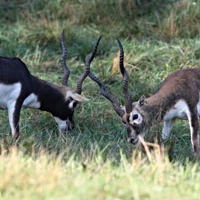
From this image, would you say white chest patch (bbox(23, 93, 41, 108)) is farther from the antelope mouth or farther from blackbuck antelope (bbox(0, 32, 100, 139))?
the antelope mouth

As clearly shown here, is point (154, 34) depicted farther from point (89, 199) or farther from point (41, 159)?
point (89, 199)

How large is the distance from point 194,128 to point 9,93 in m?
2.20

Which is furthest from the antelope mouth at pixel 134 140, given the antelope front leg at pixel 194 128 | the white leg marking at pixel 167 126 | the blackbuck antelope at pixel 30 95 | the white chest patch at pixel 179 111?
the blackbuck antelope at pixel 30 95

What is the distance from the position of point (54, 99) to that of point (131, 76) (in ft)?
6.58

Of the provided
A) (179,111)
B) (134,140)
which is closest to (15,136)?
(134,140)

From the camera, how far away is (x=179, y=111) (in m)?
7.80

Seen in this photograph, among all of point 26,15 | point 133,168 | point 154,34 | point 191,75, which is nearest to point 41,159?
point 133,168

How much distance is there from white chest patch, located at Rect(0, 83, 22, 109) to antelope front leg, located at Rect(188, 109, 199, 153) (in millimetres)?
2043

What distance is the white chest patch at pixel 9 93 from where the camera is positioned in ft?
25.9

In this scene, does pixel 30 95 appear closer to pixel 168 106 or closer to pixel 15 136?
pixel 15 136

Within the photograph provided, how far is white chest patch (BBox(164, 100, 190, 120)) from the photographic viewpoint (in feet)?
25.5

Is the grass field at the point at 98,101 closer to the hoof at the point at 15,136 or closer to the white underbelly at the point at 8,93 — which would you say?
the hoof at the point at 15,136

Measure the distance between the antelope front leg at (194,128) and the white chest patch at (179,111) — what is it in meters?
0.07

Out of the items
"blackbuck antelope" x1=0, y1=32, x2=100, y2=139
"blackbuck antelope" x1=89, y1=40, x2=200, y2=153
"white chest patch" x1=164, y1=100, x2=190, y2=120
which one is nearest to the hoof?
"blackbuck antelope" x1=0, y1=32, x2=100, y2=139
